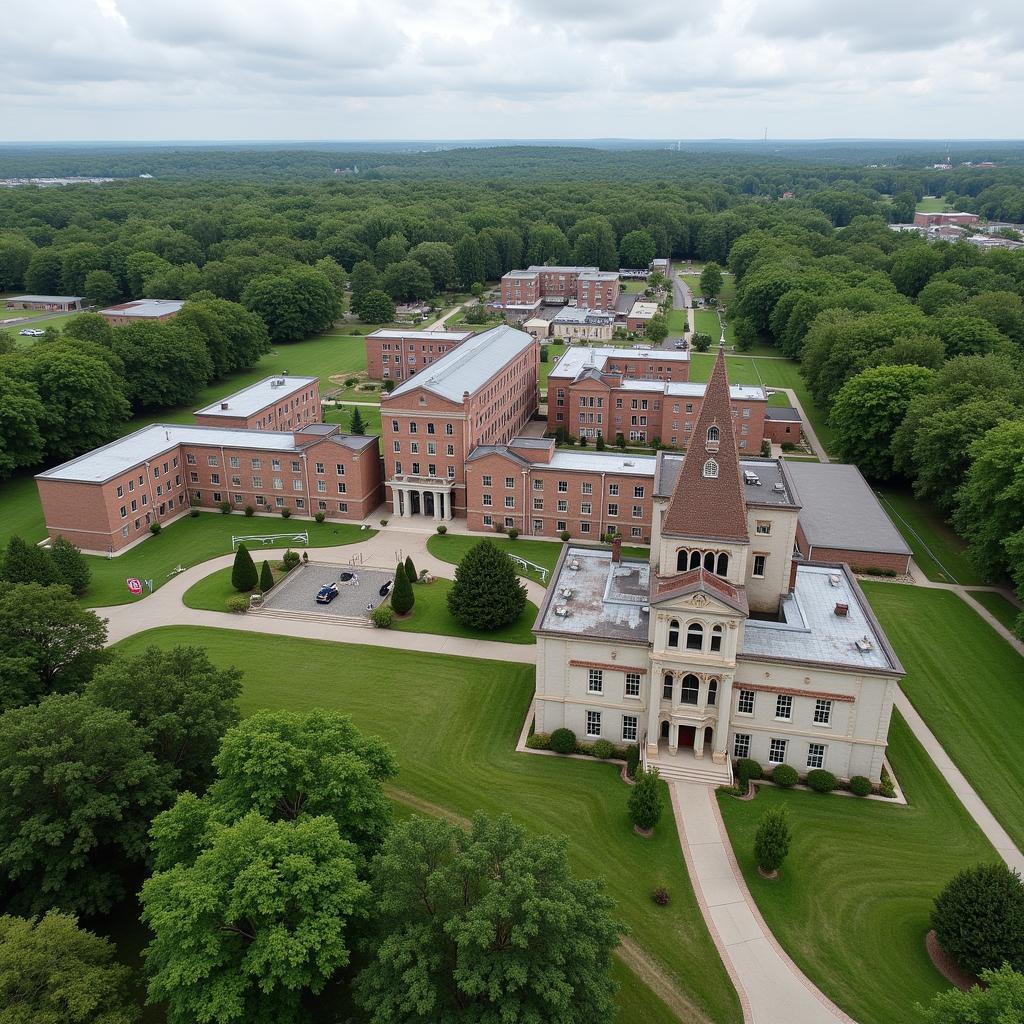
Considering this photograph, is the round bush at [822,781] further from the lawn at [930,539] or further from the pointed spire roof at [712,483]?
the lawn at [930,539]

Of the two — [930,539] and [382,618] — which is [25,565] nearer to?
[382,618]

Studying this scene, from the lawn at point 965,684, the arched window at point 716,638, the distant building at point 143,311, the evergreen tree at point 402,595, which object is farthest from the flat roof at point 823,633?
the distant building at point 143,311

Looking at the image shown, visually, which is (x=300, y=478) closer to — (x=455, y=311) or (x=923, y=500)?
(x=923, y=500)

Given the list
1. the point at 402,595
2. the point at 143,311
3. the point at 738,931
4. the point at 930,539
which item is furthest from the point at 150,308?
the point at 738,931

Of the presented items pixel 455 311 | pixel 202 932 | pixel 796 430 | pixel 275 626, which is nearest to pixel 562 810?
pixel 202 932

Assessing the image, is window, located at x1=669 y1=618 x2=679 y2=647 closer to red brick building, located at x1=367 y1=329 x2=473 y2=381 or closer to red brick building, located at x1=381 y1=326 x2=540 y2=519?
red brick building, located at x1=381 y1=326 x2=540 y2=519

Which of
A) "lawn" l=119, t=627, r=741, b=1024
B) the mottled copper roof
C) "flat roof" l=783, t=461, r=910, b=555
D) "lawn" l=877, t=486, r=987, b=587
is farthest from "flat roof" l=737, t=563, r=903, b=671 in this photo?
"lawn" l=877, t=486, r=987, b=587
